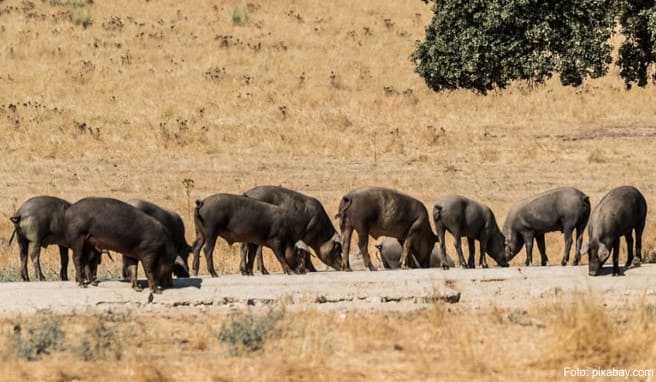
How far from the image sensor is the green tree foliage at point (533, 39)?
899 inches

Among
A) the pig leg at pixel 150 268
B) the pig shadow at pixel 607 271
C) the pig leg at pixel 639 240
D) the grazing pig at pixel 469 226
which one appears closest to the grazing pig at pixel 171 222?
the pig leg at pixel 150 268

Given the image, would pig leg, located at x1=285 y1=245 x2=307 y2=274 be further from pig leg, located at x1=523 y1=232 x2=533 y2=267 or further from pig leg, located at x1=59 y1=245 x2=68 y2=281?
pig leg, located at x1=523 y1=232 x2=533 y2=267

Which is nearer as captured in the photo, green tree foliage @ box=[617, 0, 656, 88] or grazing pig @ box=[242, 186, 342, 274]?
grazing pig @ box=[242, 186, 342, 274]

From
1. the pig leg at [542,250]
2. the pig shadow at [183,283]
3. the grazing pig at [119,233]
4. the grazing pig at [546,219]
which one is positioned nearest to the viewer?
the grazing pig at [119,233]

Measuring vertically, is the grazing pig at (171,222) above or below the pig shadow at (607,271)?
above

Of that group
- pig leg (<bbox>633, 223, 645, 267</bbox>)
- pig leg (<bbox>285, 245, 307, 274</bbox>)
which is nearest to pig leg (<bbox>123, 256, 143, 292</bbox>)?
pig leg (<bbox>285, 245, 307, 274</bbox>)

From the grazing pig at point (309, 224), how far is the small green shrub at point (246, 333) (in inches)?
276

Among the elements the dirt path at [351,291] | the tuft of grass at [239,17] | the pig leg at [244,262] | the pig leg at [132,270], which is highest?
the tuft of grass at [239,17]

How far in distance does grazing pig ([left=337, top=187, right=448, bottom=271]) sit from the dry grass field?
244cm

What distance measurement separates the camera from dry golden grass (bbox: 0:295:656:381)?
1215 centimetres

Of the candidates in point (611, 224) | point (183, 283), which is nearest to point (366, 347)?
point (183, 283)

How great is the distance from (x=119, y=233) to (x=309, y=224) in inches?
222

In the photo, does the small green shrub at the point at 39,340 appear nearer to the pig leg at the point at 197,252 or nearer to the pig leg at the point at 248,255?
the pig leg at the point at 197,252

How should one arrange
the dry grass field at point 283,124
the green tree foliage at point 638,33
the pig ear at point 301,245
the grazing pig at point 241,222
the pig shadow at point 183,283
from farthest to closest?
the dry grass field at point 283,124, the green tree foliage at point 638,33, the pig ear at point 301,245, the grazing pig at point 241,222, the pig shadow at point 183,283
